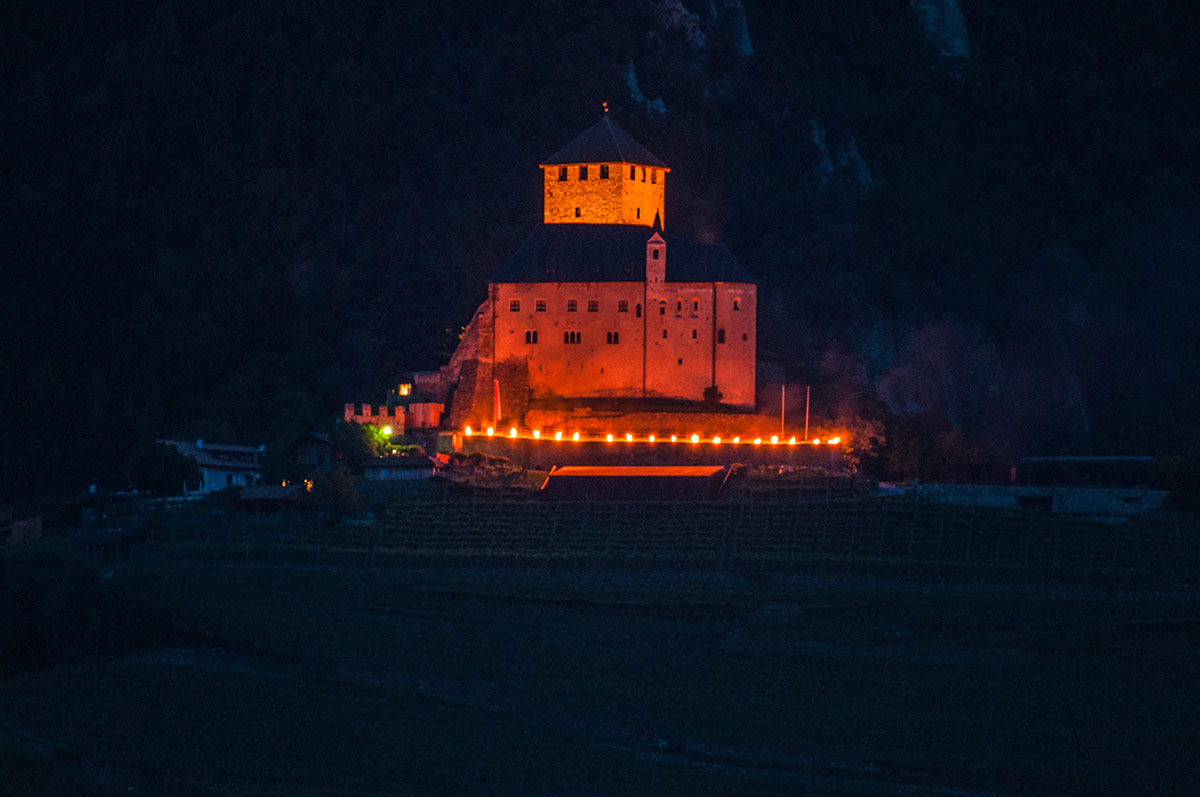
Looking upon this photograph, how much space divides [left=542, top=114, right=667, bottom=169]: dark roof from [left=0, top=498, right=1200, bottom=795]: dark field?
69.5 ft

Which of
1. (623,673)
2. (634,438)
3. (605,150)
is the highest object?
(605,150)

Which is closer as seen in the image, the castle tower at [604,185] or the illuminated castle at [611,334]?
the illuminated castle at [611,334]

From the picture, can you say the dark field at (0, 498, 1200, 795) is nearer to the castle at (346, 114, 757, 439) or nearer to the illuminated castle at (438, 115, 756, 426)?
the castle at (346, 114, 757, 439)

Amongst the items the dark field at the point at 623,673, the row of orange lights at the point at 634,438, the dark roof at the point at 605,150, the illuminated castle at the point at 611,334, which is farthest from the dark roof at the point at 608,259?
the dark field at the point at 623,673

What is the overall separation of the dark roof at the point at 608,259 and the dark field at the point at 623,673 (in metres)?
14.7

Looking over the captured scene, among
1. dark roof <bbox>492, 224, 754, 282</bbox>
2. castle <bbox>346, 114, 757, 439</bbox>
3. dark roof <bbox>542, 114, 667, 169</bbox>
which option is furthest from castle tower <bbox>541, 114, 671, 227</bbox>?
castle <bbox>346, 114, 757, 439</bbox>

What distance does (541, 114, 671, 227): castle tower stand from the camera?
76875 millimetres

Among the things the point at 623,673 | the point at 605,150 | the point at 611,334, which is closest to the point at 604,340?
the point at 611,334

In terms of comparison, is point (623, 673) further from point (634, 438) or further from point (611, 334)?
point (611, 334)

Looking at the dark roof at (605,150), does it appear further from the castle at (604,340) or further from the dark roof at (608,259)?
the castle at (604,340)

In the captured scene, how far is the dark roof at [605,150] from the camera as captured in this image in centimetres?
7712

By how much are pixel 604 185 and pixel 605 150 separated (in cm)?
133

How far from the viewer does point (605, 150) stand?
254ft

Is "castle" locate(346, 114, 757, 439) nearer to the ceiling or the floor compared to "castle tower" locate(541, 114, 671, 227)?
nearer to the floor
